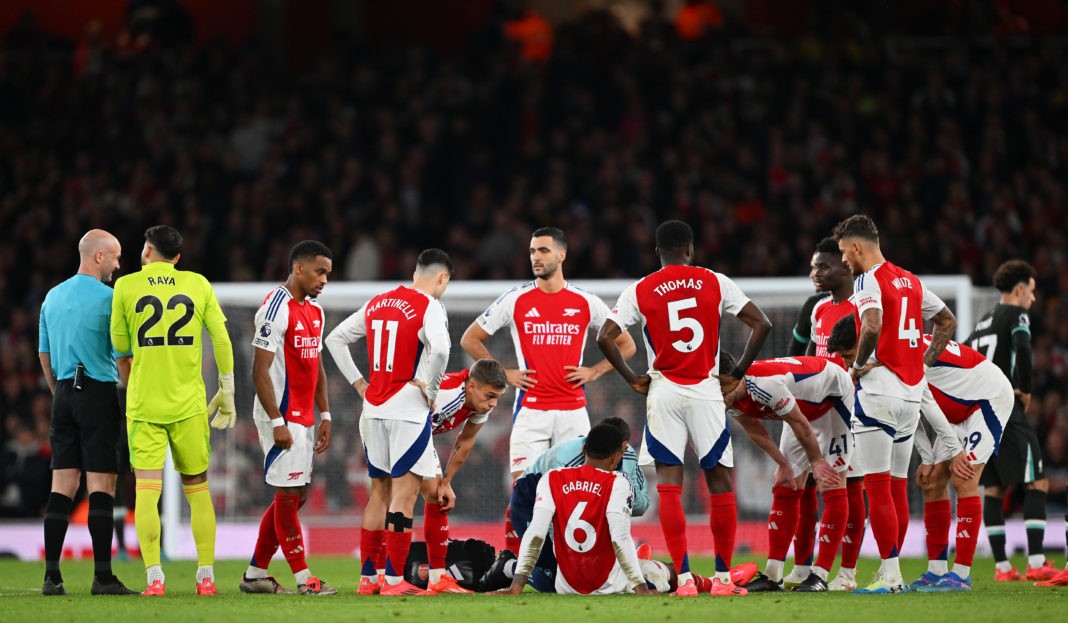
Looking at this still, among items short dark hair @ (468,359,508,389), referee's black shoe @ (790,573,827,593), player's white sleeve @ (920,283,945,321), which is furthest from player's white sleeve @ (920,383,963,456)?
short dark hair @ (468,359,508,389)

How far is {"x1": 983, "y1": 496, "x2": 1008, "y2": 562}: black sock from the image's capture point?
11.1m

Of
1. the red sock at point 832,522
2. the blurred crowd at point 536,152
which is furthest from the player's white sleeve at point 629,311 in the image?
the blurred crowd at point 536,152

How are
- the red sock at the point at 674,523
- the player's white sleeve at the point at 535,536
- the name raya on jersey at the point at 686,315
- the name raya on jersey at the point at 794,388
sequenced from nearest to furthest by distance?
the player's white sleeve at the point at 535,536 → the red sock at the point at 674,523 → the name raya on jersey at the point at 686,315 → the name raya on jersey at the point at 794,388

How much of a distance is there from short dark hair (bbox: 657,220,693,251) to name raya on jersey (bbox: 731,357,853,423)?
3.17 ft

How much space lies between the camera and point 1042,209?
1800 centimetres

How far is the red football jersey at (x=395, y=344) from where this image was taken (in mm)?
9445

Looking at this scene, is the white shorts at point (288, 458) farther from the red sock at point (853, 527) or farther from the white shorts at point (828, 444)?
the red sock at point (853, 527)

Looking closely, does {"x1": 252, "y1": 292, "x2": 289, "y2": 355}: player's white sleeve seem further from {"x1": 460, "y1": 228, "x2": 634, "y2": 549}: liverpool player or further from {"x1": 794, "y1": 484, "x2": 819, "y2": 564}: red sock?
{"x1": 794, "y1": 484, "x2": 819, "y2": 564}: red sock

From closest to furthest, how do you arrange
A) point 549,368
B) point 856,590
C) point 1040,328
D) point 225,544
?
point 856,590 → point 549,368 → point 225,544 → point 1040,328

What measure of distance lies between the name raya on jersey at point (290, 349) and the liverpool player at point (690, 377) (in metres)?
2.23

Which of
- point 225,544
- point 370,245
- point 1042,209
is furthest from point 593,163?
point 225,544

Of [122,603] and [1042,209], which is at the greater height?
[1042,209]

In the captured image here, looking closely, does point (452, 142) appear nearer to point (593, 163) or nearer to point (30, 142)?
point (593, 163)

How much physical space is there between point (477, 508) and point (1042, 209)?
343 inches
